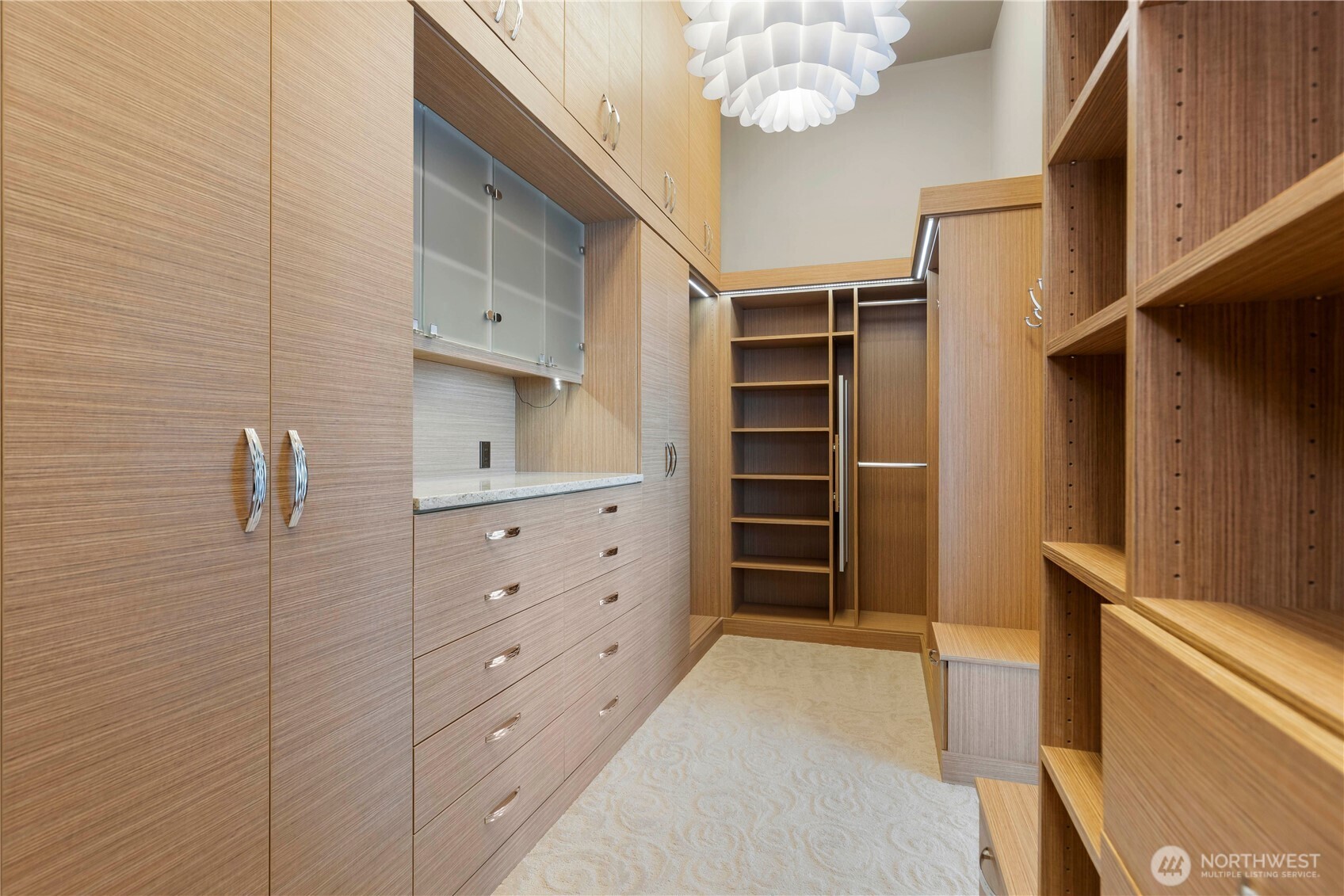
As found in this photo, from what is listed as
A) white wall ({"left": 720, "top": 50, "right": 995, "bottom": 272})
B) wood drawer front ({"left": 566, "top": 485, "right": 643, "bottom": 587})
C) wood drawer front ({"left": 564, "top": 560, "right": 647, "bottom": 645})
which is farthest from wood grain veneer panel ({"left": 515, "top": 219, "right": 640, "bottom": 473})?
white wall ({"left": 720, "top": 50, "right": 995, "bottom": 272})

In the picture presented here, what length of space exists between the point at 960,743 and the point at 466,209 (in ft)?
7.82

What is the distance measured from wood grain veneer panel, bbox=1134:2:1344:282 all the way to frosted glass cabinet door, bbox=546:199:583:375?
1980mm

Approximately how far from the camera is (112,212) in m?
0.84

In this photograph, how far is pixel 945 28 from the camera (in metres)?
3.49

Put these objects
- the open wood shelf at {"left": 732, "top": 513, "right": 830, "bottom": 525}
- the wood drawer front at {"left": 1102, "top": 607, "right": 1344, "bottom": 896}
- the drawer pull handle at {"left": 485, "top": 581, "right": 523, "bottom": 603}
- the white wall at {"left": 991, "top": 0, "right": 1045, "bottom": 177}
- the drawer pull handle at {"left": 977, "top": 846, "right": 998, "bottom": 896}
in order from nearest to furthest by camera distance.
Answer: the wood drawer front at {"left": 1102, "top": 607, "right": 1344, "bottom": 896} < the drawer pull handle at {"left": 977, "top": 846, "right": 998, "bottom": 896} < the drawer pull handle at {"left": 485, "top": 581, "right": 523, "bottom": 603} < the white wall at {"left": 991, "top": 0, "right": 1045, "bottom": 177} < the open wood shelf at {"left": 732, "top": 513, "right": 830, "bottom": 525}

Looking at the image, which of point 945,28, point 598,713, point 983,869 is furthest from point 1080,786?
point 945,28

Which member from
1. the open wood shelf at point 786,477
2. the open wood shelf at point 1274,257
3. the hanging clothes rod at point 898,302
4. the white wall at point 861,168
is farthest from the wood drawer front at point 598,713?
the white wall at point 861,168

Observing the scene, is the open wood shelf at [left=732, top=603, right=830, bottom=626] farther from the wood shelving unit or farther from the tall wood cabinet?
the wood shelving unit

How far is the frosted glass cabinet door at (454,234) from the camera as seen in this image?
1794 millimetres

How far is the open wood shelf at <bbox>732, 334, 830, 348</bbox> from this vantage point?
3.59 m

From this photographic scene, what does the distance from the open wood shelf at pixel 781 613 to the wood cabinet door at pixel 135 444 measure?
2.96 metres

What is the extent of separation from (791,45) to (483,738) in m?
2.25

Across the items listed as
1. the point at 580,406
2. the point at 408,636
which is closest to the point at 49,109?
the point at 408,636

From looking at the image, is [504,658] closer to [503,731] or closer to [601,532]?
[503,731]
